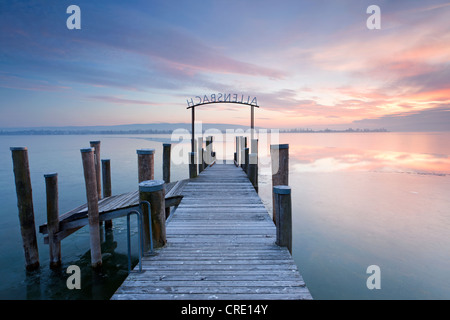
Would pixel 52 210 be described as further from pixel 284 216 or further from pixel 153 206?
pixel 284 216

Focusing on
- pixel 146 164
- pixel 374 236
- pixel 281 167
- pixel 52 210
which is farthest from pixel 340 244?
pixel 52 210

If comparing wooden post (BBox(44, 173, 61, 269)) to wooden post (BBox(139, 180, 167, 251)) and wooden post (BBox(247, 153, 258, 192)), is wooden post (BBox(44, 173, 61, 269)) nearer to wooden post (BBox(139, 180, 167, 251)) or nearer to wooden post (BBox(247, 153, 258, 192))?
wooden post (BBox(139, 180, 167, 251))

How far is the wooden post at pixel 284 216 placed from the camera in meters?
4.35

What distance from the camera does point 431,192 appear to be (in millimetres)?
17766

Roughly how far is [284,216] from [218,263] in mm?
1352

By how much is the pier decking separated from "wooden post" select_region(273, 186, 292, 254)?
0.50 ft

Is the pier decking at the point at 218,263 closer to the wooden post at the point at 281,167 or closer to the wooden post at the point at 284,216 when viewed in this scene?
the wooden post at the point at 284,216

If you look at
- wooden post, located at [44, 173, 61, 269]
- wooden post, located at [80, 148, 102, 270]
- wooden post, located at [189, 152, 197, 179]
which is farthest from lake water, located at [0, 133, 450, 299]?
wooden post, located at [189, 152, 197, 179]

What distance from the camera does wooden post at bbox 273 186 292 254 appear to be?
435cm

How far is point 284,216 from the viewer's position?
14.3ft

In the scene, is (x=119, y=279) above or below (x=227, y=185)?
below
